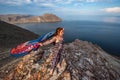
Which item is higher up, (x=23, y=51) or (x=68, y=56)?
(x=23, y=51)

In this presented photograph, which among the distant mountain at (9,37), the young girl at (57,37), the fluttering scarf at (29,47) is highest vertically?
the young girl at (57,37)

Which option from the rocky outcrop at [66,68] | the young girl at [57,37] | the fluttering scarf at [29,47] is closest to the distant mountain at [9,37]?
the rocky outcrop at [66,68]

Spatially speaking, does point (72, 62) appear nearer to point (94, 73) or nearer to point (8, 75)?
point (94, 73)

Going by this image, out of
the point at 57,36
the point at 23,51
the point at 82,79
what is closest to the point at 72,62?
the point at 82,79

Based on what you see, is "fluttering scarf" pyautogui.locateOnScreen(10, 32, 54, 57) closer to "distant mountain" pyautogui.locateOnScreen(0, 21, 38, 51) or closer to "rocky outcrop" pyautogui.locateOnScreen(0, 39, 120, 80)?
"rocky outcrop" pyautogui.locateOnScreen(0, 39, 120, 80)

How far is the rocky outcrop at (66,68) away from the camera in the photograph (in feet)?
47.3

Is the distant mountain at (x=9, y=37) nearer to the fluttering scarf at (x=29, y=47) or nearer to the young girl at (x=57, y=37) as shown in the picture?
the fluttering scarf at (x=29, y=47)

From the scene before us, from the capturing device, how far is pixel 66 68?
1470 cm

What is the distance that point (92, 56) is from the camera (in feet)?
56.6

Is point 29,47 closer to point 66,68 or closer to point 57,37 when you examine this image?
point 57,37

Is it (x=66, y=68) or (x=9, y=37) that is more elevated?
(x=66, y=68)

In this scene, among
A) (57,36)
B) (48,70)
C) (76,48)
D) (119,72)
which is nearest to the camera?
(57,36)

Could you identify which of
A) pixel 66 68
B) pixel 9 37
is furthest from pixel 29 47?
pixel 9 37

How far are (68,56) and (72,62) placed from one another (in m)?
0.87
